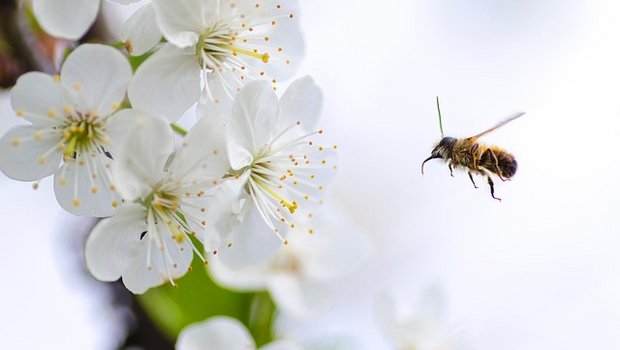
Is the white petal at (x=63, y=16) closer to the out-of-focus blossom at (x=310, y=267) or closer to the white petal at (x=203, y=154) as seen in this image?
the white petal at (x=203, y=154)

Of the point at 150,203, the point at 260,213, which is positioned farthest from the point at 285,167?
the point at 150,203

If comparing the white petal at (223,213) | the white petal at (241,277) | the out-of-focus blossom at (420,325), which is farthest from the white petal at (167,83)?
the out-of-focus blossom at (420,325)

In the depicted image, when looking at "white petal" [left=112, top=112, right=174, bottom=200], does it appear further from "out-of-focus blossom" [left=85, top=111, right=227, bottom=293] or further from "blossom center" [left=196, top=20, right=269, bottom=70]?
"blossom center" [left=196, top=20, right=269, bottom=70]

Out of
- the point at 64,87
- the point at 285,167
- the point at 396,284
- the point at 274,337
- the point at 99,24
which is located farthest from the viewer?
the point at 396,284

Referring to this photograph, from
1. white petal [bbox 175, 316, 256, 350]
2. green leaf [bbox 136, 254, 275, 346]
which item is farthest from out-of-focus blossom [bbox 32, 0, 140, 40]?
green leaf [bbox 136, 254, 275, 346]

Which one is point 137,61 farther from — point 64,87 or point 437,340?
point 437,340

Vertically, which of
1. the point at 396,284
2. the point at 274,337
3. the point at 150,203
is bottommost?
the point at 396,284

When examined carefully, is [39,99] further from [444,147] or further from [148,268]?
[444,147]

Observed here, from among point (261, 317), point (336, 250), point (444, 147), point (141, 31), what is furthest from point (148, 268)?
point (336, 250)
